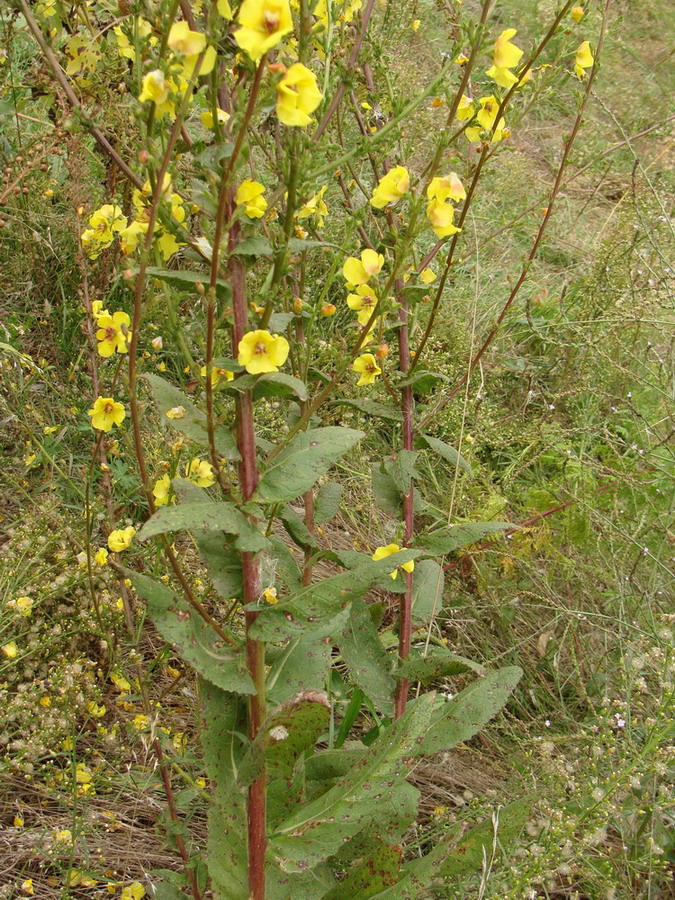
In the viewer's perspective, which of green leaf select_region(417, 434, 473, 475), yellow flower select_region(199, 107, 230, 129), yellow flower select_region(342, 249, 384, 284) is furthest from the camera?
green leaf select_region(417, 434, 473, 475)

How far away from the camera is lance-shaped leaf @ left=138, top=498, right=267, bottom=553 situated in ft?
3.22

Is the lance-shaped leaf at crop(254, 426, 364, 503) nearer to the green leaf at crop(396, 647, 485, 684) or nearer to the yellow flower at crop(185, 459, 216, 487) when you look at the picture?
the yellow flower at crop(185, 459, 216, 487)

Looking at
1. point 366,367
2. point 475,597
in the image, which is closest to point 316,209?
point 366,367

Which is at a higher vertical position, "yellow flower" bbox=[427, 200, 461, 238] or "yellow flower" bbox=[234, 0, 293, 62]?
"yellow flower" bbox=[234, 0, 293, 62]

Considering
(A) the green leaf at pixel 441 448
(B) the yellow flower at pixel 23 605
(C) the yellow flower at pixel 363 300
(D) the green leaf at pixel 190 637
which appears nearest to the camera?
(D) the green leaf at pixel 190 637

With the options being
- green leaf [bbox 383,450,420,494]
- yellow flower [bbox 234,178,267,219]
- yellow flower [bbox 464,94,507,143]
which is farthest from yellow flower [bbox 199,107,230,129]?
green leaf [bbox 383,450,420,494]

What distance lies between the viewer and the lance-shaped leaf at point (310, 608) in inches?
46.3

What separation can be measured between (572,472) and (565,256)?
6.62 ft

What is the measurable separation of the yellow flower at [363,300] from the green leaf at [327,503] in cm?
39

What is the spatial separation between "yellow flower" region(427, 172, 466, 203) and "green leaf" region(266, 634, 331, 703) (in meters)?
0.78

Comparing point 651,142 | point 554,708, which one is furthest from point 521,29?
point 554,708

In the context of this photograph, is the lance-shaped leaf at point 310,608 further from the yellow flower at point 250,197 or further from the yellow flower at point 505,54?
the yellow flower at point 505,54

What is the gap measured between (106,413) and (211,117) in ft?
2.19

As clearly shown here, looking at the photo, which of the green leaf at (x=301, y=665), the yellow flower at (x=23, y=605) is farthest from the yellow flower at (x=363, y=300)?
the yellow flower at (x=23, y=605)
